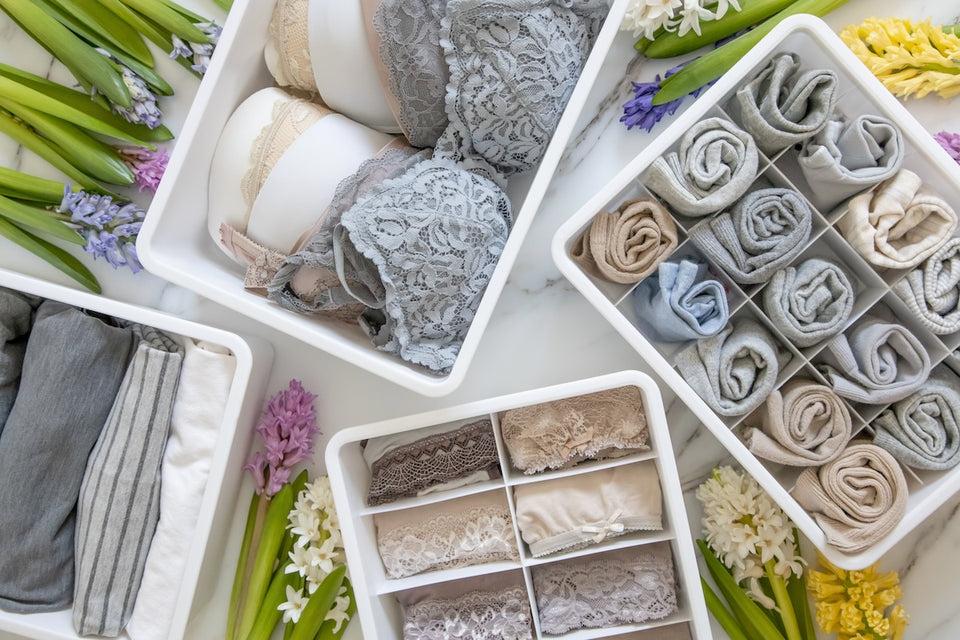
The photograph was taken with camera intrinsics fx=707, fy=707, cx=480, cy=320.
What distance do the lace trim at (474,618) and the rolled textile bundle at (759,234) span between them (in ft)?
1.95

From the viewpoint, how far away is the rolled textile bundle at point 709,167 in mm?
975

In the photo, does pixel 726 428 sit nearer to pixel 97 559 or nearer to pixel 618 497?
pixel 618 497

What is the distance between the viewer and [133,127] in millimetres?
1186

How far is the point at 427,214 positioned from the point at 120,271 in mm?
623

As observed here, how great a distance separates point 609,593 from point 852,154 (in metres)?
0.73

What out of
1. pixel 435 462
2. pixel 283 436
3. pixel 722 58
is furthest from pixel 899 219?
pixel 283 436

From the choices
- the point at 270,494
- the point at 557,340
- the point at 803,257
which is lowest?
the point at 270,494

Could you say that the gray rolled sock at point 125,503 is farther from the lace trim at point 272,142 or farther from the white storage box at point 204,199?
the lace trim at point 272,142

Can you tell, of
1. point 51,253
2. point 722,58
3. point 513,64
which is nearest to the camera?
point 513,64

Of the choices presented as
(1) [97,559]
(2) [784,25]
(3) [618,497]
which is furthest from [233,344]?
(2) [784,25]

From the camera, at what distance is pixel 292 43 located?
103 centimetres

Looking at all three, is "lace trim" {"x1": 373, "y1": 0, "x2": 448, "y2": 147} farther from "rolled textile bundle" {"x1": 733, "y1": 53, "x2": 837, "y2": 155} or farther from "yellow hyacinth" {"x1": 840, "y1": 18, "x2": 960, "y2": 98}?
"yellow hyacinth" {"x1": 840, "y1": 18, "x2": 960, "y2": 98}

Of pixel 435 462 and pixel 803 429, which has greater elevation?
pixel 803 429

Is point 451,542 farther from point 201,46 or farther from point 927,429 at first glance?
point 201,46
